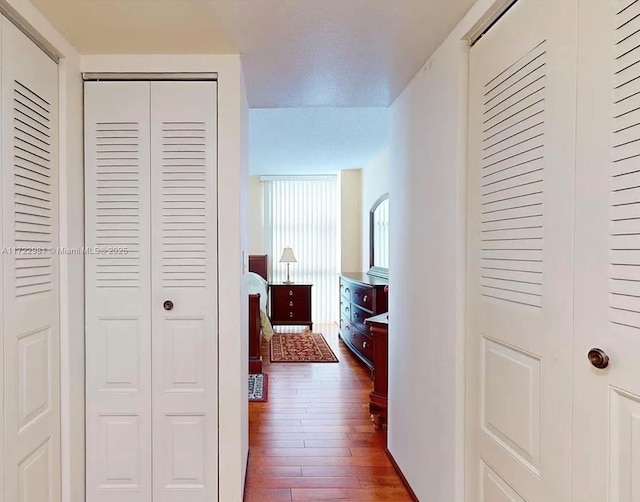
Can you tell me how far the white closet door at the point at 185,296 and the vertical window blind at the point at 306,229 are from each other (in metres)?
4.78

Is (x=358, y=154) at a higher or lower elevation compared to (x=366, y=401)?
higher

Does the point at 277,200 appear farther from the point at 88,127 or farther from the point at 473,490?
the point at 473,490

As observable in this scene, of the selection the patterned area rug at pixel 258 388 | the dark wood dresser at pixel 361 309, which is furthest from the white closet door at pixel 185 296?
the dark wood dresser at pixel 361 309

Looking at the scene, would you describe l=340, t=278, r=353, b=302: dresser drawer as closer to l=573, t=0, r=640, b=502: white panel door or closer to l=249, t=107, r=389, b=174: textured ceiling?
l=249, t=107, r=389, b=174: textured ceiling

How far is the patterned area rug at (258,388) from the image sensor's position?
3.61 metres

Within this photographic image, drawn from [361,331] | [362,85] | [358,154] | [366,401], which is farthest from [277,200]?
[362,85]

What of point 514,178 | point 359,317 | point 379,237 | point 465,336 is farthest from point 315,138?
point 514,178

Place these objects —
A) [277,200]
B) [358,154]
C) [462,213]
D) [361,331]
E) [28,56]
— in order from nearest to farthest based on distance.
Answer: [28,56] → [462,213] → [361,331] → [358,154] → [277,200]

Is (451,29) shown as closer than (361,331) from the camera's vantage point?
Yes

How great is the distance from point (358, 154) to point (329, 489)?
401 centimetres

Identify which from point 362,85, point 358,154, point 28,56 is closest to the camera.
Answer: point 28,56

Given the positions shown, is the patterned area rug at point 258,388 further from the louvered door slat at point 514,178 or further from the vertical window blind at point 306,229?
the vertical window blind at point 306,229

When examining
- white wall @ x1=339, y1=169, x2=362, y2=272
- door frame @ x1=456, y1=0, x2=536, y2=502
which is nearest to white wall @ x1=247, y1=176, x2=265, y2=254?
white wall @ x1=339, y1=169, x2=362, y2=272

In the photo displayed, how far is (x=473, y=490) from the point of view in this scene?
1.57 m
